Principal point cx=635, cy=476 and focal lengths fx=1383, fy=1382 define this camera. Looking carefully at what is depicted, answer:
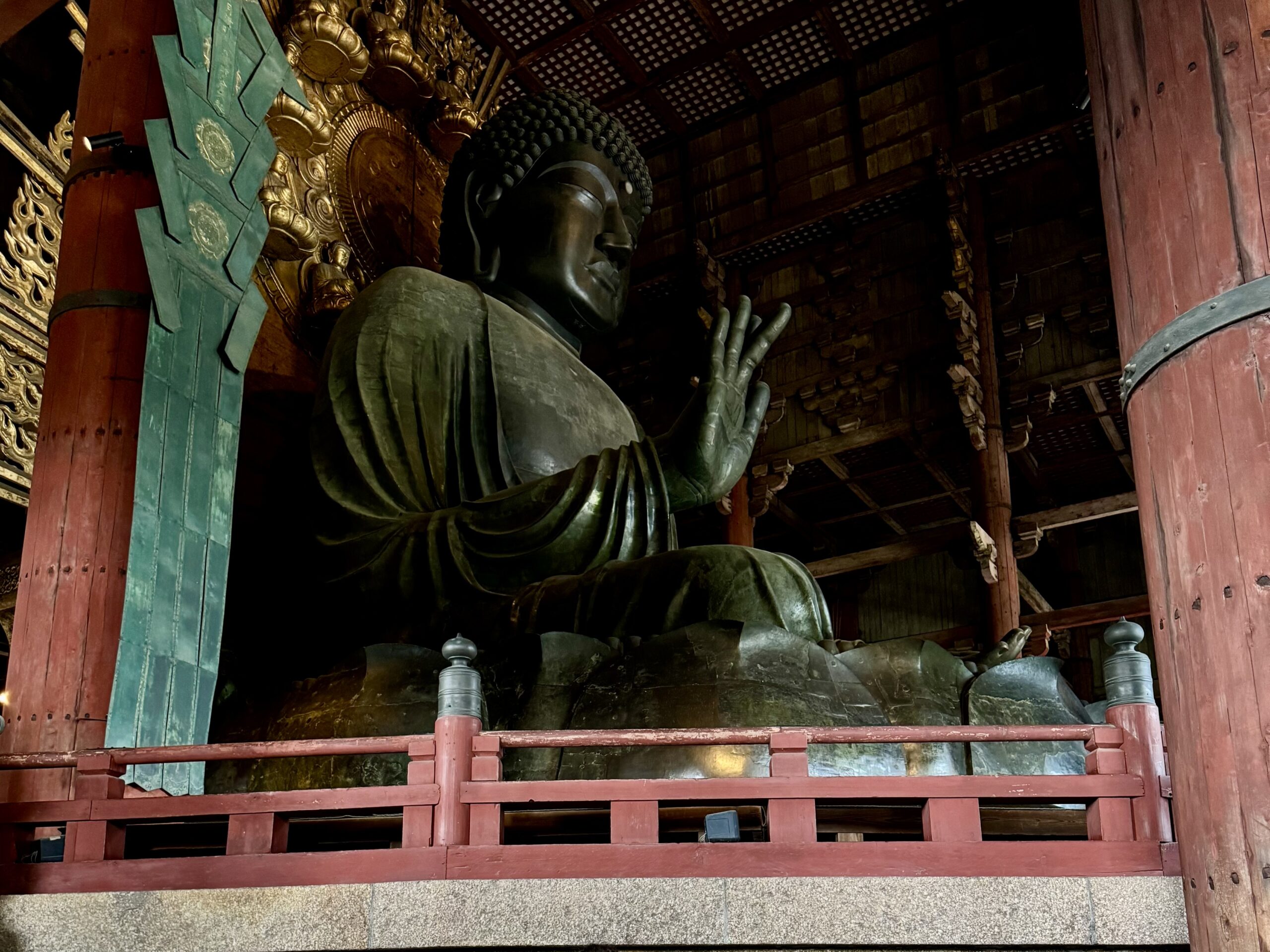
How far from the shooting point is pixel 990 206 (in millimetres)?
7145

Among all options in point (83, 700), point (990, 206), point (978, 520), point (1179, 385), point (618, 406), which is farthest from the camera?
point (990, 206)

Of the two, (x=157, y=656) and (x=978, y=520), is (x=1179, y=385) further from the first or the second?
(x=978, y=520)

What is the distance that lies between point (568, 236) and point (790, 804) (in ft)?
10.3

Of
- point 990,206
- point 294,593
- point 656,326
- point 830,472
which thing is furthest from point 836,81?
point 294,593

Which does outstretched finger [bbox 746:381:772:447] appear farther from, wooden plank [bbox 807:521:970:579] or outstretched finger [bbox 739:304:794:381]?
wooden plank [bbox 807:521:970:579]

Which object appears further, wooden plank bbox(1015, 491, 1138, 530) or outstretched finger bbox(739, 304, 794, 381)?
wooden plank bbox(1015, 491, 1138, 530)

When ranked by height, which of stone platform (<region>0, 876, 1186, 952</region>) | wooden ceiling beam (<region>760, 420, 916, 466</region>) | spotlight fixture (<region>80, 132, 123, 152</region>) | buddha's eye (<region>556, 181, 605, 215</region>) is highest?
buddha's eye (<region>556, 181, 605, 215</region>)

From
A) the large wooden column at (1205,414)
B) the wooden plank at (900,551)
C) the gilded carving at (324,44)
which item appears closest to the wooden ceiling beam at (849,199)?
the wooden plank at (900,551)

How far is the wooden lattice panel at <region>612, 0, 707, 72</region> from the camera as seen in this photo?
6.61m

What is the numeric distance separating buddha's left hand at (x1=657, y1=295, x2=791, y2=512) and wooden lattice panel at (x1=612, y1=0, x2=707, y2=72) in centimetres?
284

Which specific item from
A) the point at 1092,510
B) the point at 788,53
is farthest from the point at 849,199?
the point at 1092,510

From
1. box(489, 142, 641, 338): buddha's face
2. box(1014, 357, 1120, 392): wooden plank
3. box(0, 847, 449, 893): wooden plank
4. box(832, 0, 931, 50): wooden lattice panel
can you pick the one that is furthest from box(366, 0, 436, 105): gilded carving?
box(0, 847, 449, 893): wooden plank

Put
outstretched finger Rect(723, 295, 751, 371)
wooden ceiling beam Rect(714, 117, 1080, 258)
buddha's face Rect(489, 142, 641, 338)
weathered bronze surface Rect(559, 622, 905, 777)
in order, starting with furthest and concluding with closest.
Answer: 1. wooden ceiling beam Rect(714, 117, 1080, 258)
2. buddha's face Rect(489, 142, 641, 338)
3. outstretched finger Rect(723, 295, 751, 371)
4. weathered bronze surface Rect(559, 622, 905, 777)

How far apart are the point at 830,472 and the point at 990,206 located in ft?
5.78
